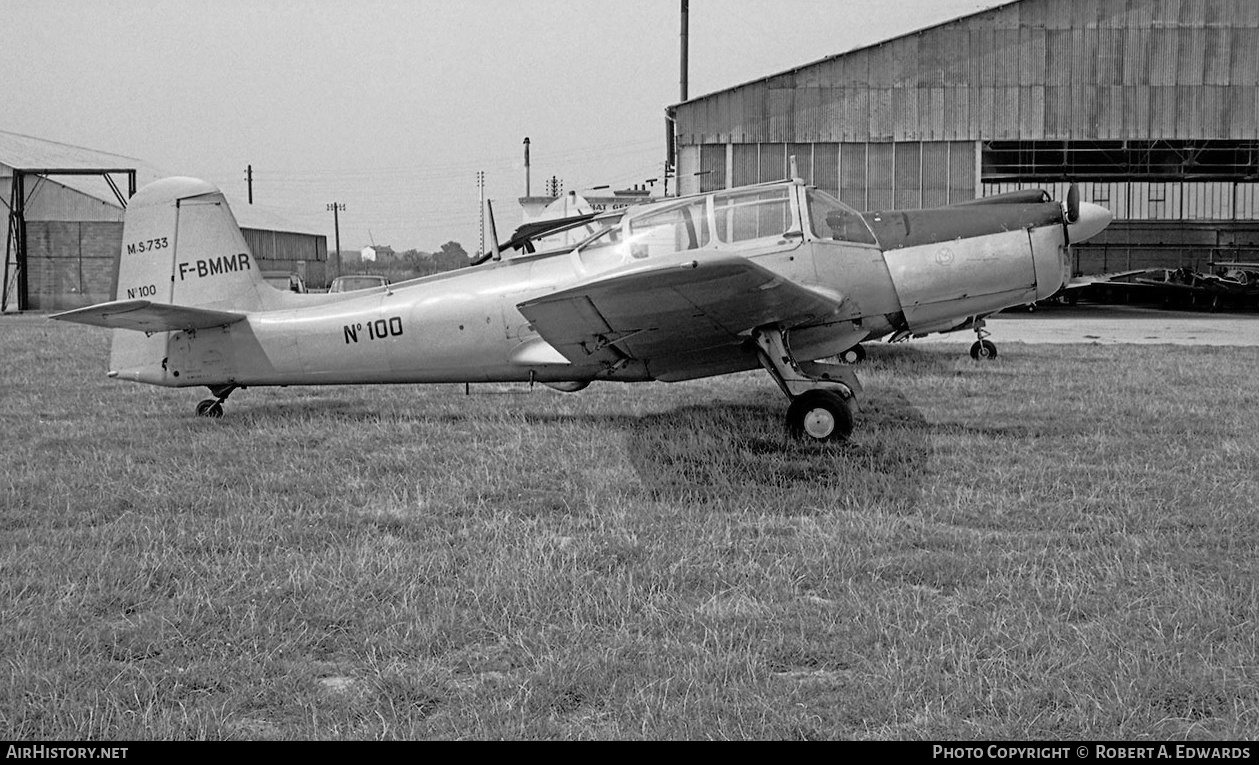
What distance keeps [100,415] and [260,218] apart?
5366 centimetres

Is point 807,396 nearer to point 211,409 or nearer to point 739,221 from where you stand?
point 739,221

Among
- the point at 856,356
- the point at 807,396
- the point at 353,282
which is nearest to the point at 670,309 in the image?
the point at 807,396

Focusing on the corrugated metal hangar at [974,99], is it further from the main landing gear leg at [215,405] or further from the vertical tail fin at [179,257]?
the main landing gear leg at [215,405]

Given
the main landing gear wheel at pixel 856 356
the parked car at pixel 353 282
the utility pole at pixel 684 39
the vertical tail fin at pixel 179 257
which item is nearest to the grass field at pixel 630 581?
the vertical tail fin at pixel 179 257

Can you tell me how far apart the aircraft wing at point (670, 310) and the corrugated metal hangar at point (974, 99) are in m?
18.8

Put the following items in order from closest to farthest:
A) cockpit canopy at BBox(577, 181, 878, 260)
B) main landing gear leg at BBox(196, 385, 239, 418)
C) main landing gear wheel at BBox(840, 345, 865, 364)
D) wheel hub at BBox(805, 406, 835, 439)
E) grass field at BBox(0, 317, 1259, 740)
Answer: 1. grass field at BBox(0, 317, 1259, 740)
2. wheel hub at BBox(805, 406, 835, 439)
3. cockpit canopy at BBox(577, 181, 878, 260)
4. main landing gear leg at BBox(196, 385, 239, 418)
5. main landing gear wheel at BBox(840, 345, 865, 364)

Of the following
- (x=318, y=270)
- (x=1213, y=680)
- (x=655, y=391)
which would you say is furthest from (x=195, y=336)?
(x=318, y=270)

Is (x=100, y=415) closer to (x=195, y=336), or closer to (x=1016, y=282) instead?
(x=195, y=336)

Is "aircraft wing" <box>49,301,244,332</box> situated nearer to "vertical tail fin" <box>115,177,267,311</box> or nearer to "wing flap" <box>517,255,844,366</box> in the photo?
"vertical tail fin" <box>115,177,267,311</box>

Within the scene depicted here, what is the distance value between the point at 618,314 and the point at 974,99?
71.1ft

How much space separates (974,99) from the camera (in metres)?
25.8

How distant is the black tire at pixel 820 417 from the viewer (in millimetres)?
7629

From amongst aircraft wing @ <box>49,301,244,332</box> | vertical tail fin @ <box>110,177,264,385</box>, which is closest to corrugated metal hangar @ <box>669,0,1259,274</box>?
vertical tail fin @ <box>110,177,264,385</box>

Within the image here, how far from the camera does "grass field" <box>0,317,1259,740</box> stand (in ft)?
10.6
